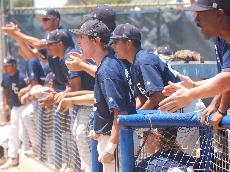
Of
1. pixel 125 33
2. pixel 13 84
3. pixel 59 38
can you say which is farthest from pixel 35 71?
pixel 125 33

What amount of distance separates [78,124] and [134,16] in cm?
540

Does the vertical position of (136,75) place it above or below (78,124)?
above

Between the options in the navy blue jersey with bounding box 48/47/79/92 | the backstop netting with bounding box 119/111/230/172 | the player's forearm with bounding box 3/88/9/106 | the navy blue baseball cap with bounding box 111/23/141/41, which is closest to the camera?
the backstop netting with bounding box 119/111/230/172

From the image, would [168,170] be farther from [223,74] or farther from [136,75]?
[136,75]

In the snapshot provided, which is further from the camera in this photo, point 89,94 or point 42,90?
point 42,90

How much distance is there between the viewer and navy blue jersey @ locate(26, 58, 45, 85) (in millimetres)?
8659

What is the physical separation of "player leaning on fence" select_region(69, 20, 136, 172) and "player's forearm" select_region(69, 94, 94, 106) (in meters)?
0.94

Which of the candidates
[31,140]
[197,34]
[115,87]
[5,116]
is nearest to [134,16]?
[197,34]

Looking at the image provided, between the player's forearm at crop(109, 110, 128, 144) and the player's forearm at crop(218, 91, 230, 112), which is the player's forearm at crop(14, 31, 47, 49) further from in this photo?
the player's forearm at crop(218, 91, 230, 112)

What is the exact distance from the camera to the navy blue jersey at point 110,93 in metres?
4.29

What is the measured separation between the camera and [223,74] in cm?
329

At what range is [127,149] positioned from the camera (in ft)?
12.5

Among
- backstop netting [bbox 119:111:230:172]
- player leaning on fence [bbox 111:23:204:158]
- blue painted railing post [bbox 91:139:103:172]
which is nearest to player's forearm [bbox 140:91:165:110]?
player leaning on fence [bbox 111:23:204:158]

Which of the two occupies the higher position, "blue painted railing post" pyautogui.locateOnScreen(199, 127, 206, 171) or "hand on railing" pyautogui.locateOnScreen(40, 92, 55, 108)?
"blue painted railing post" pyautogui.locateOnScreen(199, 127, 206, 171)
